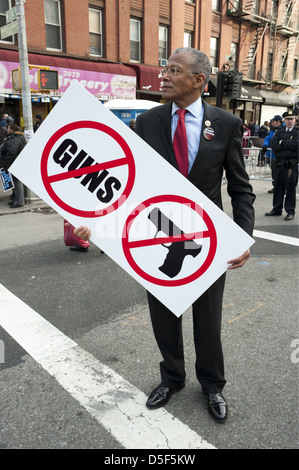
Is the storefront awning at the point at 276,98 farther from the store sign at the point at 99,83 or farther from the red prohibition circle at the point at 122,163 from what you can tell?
the red prohibition circle at the point at 122,163

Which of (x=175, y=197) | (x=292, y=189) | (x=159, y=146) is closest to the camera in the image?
(x=175, y=197)

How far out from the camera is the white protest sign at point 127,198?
2.08 m

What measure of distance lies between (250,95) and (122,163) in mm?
25654

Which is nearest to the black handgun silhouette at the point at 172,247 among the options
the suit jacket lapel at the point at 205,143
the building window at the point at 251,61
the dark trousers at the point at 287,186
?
the suit jacket lapel at the point at 205,143

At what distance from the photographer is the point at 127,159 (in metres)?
2.09

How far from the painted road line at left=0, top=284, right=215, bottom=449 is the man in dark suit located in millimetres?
157

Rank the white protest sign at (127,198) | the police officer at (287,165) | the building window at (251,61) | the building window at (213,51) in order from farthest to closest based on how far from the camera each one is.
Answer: the building window at (251,61) < the building window at (213,51) < the police officer at (287,165) < the white protest sign at (127,198)

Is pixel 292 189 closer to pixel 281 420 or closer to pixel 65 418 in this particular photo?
pixel 281 420

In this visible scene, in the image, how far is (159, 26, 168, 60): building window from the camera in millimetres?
20047

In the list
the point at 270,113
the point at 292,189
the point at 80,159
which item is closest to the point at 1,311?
the point at 80,159

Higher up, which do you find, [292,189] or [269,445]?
[292,189]

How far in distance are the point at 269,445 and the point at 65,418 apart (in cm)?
129

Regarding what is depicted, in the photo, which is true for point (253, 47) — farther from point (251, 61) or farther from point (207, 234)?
point (207, 234)

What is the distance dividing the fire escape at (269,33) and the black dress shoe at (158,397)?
2598 centimetres
